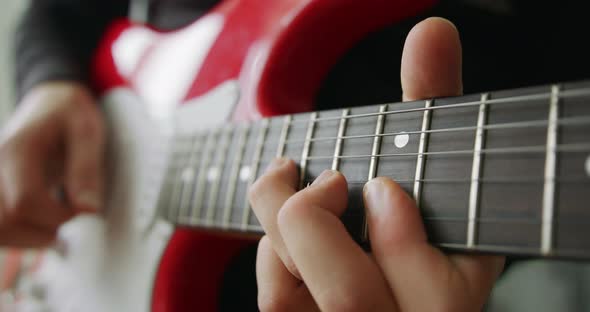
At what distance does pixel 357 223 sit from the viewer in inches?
11.7

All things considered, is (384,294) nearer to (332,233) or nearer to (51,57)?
(332,233)

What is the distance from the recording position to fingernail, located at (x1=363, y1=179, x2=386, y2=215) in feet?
0.89

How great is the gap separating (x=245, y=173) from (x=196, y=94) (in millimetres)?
203

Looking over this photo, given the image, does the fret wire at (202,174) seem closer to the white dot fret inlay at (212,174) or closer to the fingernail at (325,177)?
the white dot fret inlay at (212,174)

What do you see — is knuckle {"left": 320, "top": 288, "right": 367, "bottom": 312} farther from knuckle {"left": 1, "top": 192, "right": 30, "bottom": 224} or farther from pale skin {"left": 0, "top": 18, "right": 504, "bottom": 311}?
knuckle {"left": 1, "top": 192, "right": 30, "bottom": 224}

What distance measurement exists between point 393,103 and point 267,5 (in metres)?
0.27

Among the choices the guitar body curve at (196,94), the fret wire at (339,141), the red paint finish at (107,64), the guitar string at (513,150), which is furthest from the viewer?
the red paint finish at (107,64)

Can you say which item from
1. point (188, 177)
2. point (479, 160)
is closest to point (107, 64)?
point (188, 177)

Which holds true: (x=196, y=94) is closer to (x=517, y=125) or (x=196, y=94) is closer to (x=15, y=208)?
(x=15, y=208)

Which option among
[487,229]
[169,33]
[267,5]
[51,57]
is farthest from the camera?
[51,57]

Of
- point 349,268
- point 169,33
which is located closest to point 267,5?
point 169,33

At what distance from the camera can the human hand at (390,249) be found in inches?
9.8

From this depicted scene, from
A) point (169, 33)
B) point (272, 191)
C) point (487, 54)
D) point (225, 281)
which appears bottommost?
point (225, 281)

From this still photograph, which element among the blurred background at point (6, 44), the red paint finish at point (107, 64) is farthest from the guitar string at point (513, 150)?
the blurred background at point (6, 44)
